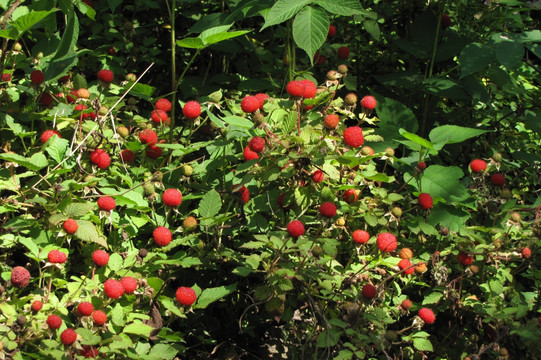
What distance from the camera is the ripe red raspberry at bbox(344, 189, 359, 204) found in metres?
2.07

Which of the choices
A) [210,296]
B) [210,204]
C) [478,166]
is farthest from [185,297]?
[478,166]

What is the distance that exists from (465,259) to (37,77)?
156cm

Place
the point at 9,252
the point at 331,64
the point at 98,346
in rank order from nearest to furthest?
the point at 98,346, the point at 9,252, the point at 331,64

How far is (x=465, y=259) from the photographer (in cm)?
210

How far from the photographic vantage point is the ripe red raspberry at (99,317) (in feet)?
5.58

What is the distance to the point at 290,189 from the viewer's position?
2.04 meters

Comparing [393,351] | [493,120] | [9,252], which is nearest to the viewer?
[9,252]

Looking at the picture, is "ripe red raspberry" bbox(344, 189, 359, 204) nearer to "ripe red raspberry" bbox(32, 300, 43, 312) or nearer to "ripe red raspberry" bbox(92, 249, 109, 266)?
"ripe red raspberry" bbox(92, 249, 109, 266)

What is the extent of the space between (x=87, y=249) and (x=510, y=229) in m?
1.40

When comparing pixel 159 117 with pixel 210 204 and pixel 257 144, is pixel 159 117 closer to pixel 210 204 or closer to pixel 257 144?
pixel 210 204

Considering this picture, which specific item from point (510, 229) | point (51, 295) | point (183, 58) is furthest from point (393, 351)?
point (183, 58)

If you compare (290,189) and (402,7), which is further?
(402,7)

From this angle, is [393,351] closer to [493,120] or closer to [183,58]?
[493,120]

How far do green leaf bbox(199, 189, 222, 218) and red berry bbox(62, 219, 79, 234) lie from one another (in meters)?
0.38
